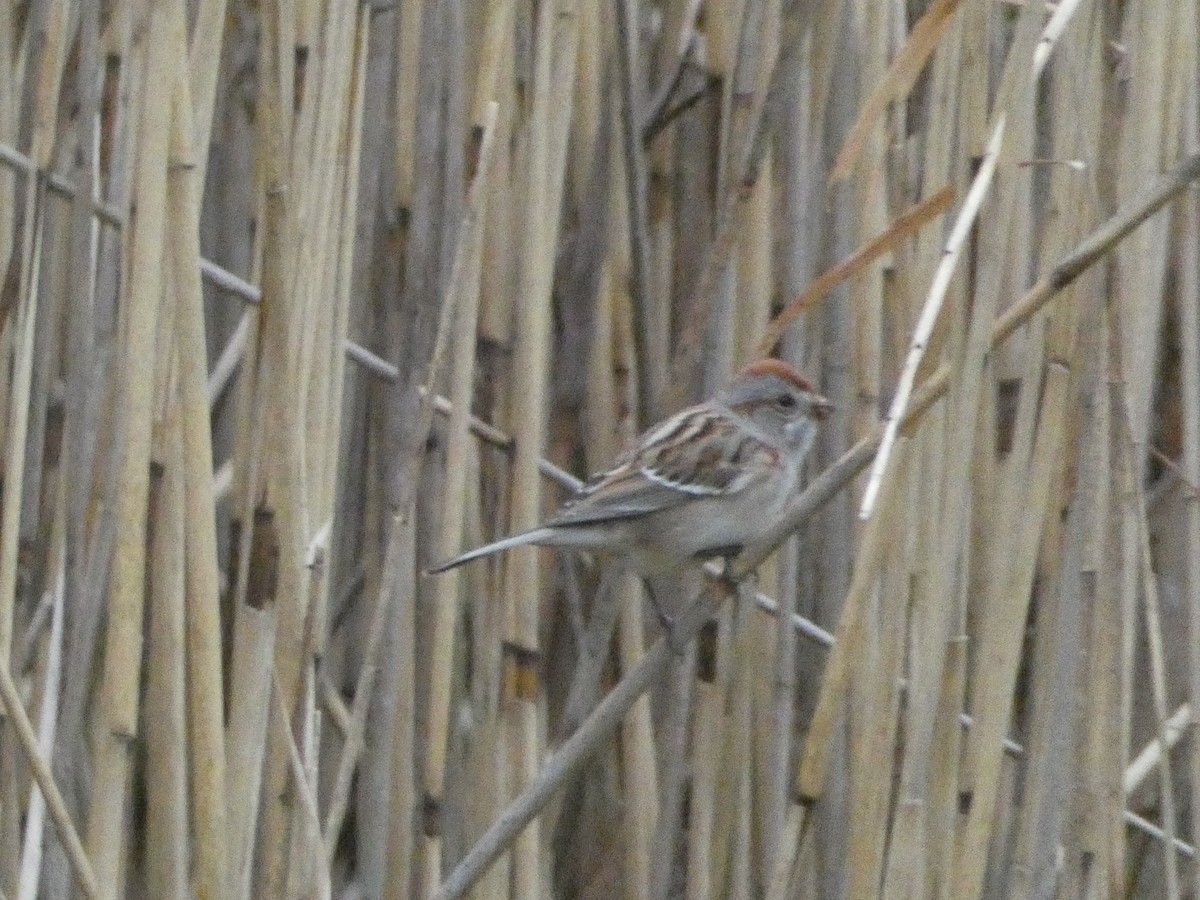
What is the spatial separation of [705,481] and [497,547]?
1.87 ft

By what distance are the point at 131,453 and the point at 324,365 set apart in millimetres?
242

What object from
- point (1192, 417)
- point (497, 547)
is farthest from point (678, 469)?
point (1192, 417)

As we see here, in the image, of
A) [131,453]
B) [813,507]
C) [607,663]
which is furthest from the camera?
[607,663]

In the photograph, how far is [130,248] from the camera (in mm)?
1878

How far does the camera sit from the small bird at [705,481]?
2.25 meters

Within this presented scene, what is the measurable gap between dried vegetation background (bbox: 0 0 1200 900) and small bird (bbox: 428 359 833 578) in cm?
5

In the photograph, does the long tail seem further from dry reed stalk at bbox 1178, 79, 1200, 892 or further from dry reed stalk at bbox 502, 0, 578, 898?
dry reed stalk at bbox 1178, 79, 1200, 892

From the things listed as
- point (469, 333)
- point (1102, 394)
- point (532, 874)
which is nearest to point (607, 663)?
point (532, 874)

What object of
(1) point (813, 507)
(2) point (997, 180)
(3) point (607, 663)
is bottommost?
(3) point (607, 663)

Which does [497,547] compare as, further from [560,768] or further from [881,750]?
[881,750]

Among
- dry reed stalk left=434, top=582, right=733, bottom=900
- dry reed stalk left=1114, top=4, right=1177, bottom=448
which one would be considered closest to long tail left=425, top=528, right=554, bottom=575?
dry reed stalk left=434, top=582, right=733, bottom=900

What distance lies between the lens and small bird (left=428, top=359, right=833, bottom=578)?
2248 mm

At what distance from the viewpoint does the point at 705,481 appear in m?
2.44

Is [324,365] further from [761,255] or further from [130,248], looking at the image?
[761,255]
